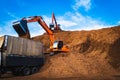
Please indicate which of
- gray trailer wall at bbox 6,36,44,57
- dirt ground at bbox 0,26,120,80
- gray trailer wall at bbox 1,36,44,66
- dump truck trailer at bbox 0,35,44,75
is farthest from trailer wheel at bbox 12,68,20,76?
gray trailer wall at bbox 6,36,44,57

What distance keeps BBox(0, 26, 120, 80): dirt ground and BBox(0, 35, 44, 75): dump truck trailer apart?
1005mm

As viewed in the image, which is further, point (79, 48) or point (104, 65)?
point (79, 48)

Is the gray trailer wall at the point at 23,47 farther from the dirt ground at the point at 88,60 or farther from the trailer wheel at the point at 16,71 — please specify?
the dirt ground at the point at 88,60

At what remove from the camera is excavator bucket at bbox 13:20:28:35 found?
31.9m

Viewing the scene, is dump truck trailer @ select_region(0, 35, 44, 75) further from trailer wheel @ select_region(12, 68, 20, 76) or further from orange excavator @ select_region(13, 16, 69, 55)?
orange excavator @ select_region(13, 16, 69, 55)

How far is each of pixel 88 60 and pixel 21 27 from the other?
984 cm

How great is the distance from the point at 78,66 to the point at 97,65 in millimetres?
2747

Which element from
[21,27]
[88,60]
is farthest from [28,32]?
[88,60]

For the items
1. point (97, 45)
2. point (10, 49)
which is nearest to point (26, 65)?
point (10, 49)

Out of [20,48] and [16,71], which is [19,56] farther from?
[16,71]

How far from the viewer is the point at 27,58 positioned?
2728cm

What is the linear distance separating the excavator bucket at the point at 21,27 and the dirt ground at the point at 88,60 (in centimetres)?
470

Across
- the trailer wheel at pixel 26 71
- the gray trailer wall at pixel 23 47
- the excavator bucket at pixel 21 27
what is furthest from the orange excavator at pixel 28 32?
the trailer wheel at pixel 26 71

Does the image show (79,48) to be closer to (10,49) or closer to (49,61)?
(49,61)
